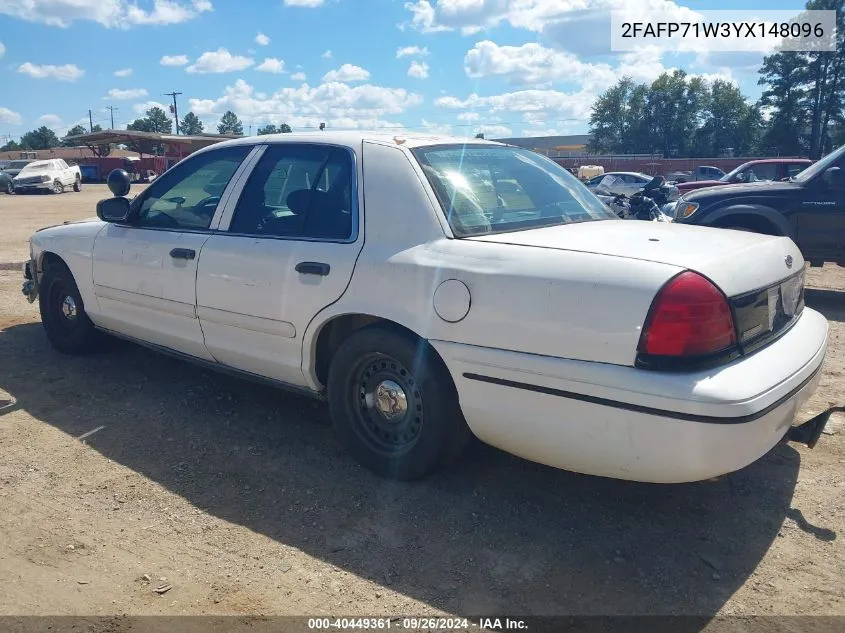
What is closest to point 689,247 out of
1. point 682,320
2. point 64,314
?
point 682,320

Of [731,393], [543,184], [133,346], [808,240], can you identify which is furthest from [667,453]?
[808,240]

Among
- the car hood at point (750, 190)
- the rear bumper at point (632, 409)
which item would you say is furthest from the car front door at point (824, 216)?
the rear bumper at point (632, 409)

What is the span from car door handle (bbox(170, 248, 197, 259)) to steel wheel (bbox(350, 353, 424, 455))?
1.36 m

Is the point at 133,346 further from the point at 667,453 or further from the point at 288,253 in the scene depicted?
the point at 667,453

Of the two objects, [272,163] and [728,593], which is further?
[272,163]

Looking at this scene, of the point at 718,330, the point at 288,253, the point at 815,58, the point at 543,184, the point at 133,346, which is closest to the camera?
the point at 718,330

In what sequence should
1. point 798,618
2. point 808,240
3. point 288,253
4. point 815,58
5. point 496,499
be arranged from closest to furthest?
1. point 798,618
2. point 496,499
3. point 288,253
4. point 808,240
5. point 815,58

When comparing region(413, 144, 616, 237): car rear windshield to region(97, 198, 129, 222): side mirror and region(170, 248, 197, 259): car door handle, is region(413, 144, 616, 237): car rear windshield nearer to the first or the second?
region(170, 248, 197, 259): car door handle

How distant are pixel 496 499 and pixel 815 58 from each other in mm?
62683

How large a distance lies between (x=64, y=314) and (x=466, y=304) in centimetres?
389

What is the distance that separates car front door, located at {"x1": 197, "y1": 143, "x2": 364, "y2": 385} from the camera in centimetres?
358

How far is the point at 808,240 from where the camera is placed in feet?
26.0

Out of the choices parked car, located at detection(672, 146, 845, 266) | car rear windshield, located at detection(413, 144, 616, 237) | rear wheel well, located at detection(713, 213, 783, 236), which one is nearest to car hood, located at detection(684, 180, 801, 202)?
parked car, located at detection(672, 146, 845, 266)

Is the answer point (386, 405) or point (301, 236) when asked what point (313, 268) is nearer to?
point (301, 236)
